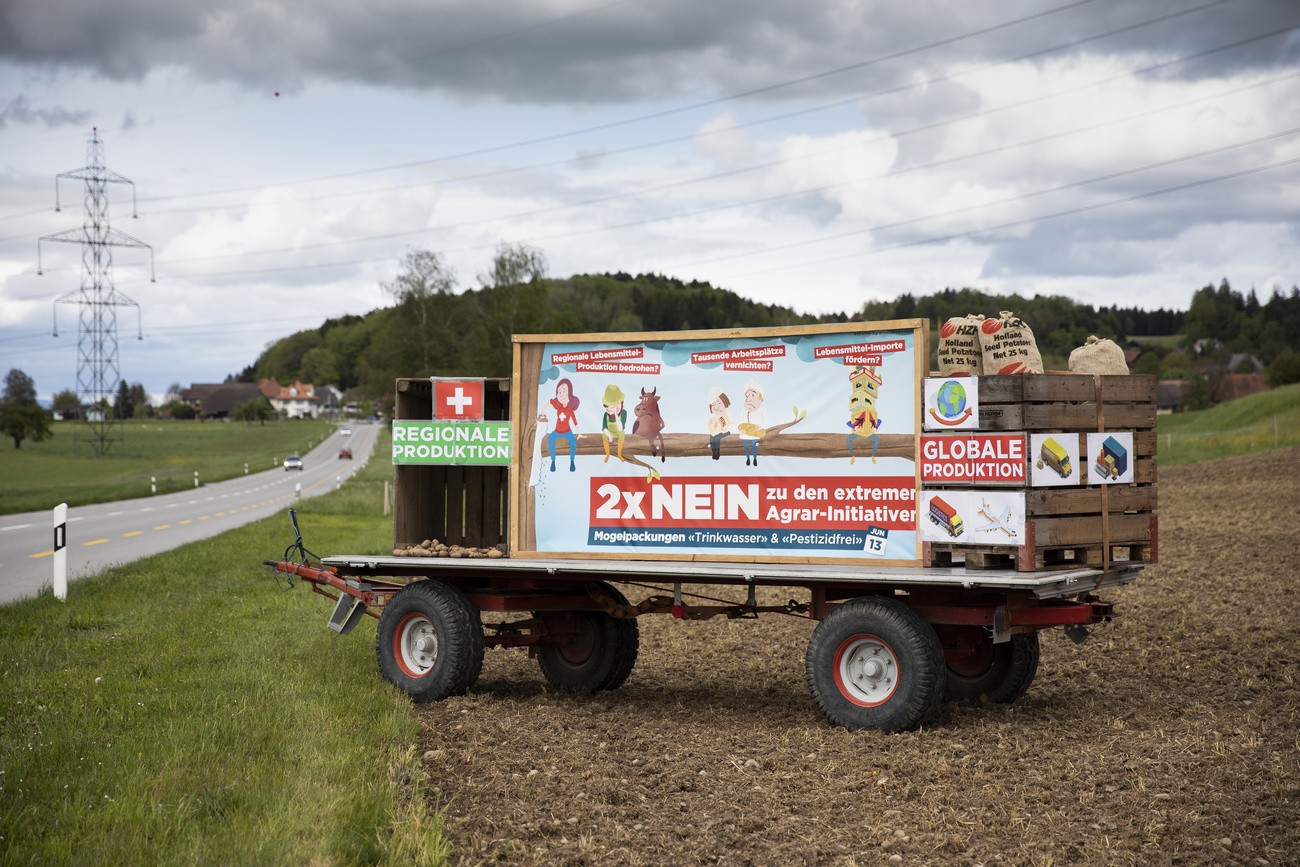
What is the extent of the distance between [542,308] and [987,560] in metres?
54.1

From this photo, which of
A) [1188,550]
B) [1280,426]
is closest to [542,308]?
[1280,426]

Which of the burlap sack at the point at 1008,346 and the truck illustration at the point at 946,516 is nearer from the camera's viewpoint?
the truck illustration at the point at 946,516

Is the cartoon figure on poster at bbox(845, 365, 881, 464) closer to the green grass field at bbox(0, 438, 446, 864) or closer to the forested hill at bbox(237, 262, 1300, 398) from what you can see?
the green grass field at bbox(0, 438, 446, 864)

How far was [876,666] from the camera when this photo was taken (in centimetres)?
707

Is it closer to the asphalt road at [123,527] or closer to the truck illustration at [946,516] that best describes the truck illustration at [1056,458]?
the truck illustration at [946,516]

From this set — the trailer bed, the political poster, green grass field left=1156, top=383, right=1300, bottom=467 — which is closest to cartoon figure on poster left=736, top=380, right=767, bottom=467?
the political poster

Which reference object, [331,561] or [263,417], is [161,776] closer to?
[331,561]

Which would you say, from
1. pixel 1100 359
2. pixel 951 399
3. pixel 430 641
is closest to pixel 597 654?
pixel 430 641

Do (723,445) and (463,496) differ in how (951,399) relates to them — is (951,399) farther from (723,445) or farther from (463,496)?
(463,496)

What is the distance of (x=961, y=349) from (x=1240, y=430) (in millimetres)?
46335

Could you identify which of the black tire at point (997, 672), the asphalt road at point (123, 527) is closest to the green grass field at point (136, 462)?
the asphalt road at point (123, 527)

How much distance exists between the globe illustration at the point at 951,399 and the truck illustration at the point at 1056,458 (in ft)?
1.96

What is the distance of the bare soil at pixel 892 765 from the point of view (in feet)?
16.5

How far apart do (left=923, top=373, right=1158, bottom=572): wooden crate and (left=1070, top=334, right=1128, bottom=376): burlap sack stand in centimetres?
21
